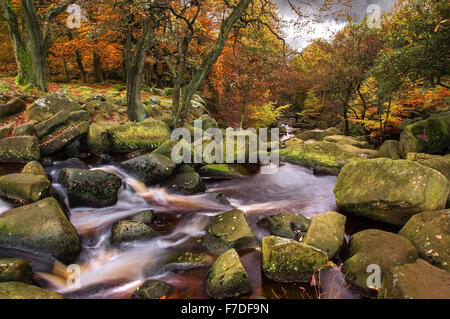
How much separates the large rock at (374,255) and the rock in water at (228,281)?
1.88m

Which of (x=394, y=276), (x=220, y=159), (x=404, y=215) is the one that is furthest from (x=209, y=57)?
(x=394, y=276)

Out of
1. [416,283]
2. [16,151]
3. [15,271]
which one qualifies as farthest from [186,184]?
[416,283]

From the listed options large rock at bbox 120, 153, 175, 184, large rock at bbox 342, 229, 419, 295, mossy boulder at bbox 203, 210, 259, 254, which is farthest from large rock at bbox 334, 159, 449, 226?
large rock at bbox 120, 153, 175, 184

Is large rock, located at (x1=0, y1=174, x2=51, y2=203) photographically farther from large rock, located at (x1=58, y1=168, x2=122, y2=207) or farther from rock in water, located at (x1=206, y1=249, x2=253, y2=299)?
rock in water, located at (x1=206, y1=249, x2=253, y2=299)

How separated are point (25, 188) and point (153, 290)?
420cm

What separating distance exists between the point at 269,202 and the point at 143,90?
17.9 metres

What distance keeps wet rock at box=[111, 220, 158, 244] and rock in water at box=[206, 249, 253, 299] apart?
2.23 metres

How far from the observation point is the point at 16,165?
934 cm

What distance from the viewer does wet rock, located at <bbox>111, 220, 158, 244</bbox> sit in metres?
6.11

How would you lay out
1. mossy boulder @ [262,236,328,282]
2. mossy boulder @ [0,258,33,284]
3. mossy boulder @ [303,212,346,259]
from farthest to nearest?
mossy boulder @ [303,212,346,259] → mossy boulder @ [262,236,328,282] → mossy boulder @ [0,258,33,284]

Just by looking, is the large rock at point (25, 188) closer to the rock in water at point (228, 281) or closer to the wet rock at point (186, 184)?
the wet rock at point (186, 184)

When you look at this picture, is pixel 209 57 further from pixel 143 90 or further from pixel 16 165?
pixel 143 90

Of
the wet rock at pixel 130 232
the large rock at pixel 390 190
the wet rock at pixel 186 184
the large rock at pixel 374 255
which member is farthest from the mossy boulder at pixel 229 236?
the large rock at pixel 390 190
